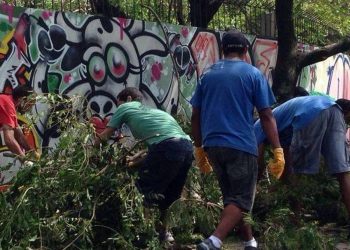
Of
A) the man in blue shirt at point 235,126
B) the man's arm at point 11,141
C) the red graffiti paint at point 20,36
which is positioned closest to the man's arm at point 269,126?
the man in blue shirt at point 235,126

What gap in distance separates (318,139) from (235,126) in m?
1.32

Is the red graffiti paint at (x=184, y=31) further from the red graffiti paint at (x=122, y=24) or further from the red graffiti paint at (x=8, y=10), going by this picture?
the red graffiti paint at (x=8, y=10)

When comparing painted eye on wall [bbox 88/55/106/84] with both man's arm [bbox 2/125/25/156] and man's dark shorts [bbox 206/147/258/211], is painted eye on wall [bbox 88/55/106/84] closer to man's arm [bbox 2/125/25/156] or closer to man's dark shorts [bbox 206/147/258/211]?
man's arm [bbox 2/125/25/156]

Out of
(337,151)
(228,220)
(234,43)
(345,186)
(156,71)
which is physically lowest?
(345,186)

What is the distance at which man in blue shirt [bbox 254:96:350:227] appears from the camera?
651 cm

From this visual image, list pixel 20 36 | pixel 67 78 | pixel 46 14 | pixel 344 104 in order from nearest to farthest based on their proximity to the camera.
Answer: pixel 344 104
pixel 20 36
pixel 46 14
pixel 67 78

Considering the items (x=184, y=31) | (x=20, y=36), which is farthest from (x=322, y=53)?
(x=20, y=36)

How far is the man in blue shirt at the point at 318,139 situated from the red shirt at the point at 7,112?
2.72 metres

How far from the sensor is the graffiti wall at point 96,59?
769 centimetres

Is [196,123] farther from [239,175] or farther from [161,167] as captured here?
[239,175]

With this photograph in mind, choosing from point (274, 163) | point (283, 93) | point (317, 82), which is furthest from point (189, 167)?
point (317, 82)

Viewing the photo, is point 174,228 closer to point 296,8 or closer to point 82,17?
point 82,17

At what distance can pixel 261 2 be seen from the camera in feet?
40.9

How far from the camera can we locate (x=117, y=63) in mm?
8969
